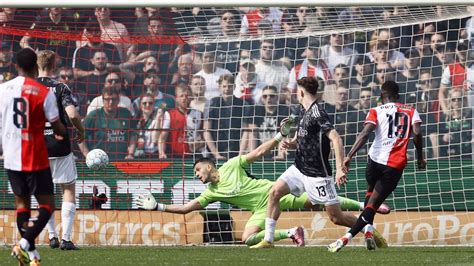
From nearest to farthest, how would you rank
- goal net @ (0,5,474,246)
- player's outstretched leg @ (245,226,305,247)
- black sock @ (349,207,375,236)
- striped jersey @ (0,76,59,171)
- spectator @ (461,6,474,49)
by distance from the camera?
striped jersey @ (0,76,59,171), black sock @ (349,207,375,236), player's outstretched leg @ (245,226,305,247), goal net @ (0,5,474,246), spectator @ (461,6,474,49)

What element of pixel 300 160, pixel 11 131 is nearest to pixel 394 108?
pixel 300 160

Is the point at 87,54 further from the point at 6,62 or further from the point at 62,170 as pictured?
the point at 62,170

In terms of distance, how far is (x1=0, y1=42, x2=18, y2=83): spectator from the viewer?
1656 centimetres

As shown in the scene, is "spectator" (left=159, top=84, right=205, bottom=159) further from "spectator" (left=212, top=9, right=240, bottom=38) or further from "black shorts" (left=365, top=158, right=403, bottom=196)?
"black shorts" (left=365, top=158, right=403, bottom=196)

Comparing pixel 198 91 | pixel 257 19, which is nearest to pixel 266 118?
pixel 198 91

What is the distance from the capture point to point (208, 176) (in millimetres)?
14742

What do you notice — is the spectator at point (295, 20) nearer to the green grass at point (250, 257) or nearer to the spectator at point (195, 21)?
the spectator at point (195, 21)

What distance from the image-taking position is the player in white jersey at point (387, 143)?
12984 millimetres

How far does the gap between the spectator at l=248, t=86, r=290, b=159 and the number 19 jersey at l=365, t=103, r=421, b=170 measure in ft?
12.3

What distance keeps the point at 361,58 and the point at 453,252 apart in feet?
14.9

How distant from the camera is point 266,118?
1695 centimetres

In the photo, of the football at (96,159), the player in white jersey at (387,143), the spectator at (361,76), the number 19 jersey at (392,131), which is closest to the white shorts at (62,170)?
the football at (96,159)

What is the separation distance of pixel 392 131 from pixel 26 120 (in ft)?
16.5

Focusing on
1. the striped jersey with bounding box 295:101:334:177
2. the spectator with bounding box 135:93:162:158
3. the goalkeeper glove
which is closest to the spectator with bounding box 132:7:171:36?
the spectator with bounding box 135:93:162:158
